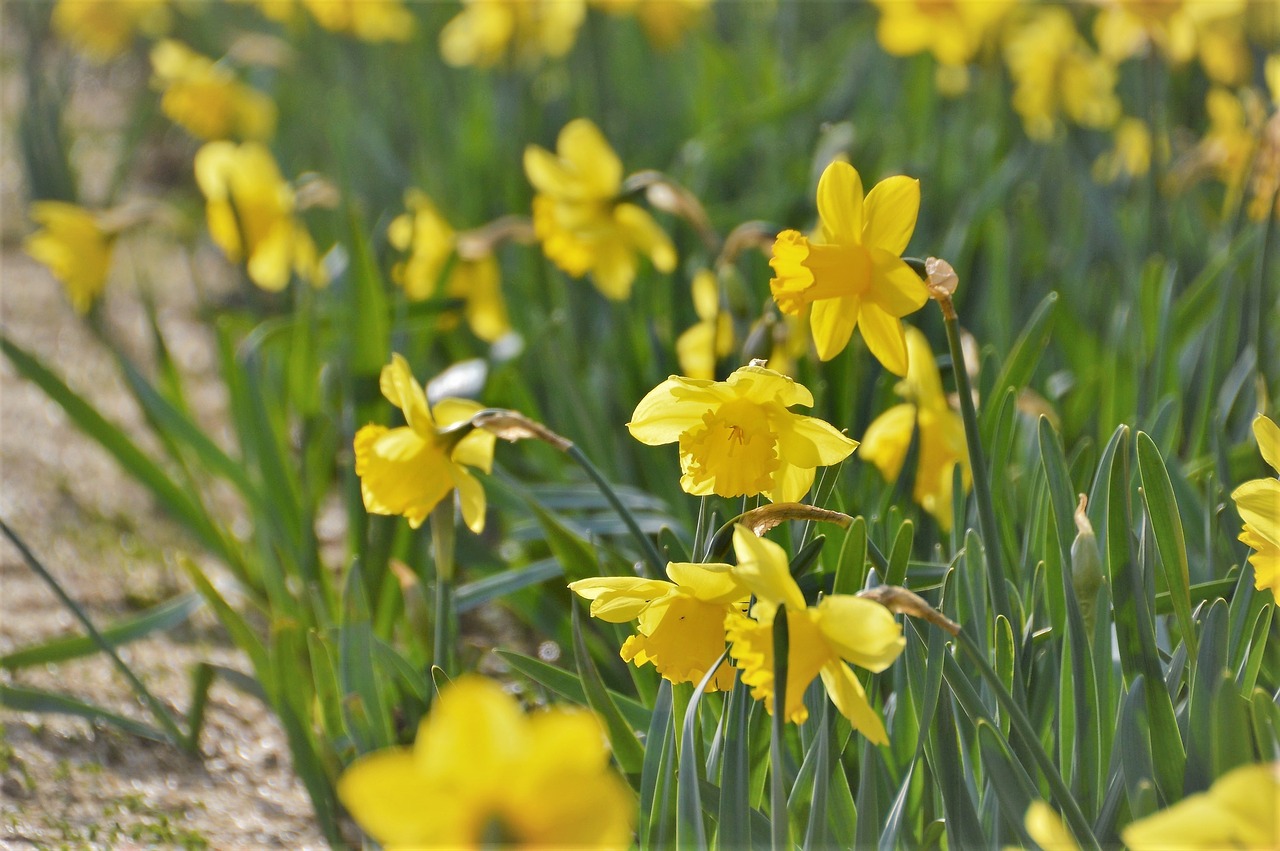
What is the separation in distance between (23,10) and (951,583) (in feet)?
13.5

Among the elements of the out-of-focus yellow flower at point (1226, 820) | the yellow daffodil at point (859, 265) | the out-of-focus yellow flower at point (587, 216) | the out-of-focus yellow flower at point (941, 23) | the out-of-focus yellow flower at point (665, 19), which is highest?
the out-of-focus yellow flower at point (665, 19)

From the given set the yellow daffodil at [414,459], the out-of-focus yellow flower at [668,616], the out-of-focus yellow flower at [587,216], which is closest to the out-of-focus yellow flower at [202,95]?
the out-of-focus yellow flower at [587,216]

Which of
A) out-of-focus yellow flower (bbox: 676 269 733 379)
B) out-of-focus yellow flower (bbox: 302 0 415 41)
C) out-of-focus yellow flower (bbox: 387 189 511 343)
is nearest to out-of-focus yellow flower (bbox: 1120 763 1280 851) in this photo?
out-of-focus yellow flower (bbox: 676 269 733 379)

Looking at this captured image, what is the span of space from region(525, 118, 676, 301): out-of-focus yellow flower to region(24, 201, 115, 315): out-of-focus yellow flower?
89 cm

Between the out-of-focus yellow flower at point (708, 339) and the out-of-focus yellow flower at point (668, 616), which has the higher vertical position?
the out-of-focus yellow flower at point (708, 339)

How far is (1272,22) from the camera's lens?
3.54 m

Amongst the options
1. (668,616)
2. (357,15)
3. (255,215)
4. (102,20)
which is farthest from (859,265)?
(102,20)

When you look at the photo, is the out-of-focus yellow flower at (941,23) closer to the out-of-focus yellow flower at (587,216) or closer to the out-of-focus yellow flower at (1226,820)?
the out-of-focus yellow flower at (587,216)

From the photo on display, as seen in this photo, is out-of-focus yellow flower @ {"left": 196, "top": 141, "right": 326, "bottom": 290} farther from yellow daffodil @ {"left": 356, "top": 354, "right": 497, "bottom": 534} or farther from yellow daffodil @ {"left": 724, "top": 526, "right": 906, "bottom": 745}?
yellow daffodil @ {"left": 724, "top": 526, "right": 906, "bottom": 745}

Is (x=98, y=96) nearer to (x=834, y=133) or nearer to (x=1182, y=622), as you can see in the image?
(x=834, y=133)

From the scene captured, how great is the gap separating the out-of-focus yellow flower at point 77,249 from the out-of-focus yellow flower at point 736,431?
1560 mm

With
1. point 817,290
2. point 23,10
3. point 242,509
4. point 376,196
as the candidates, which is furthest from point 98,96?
point 817,290

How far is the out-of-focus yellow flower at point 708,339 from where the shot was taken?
1.59 m

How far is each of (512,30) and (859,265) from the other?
8.19 feet
